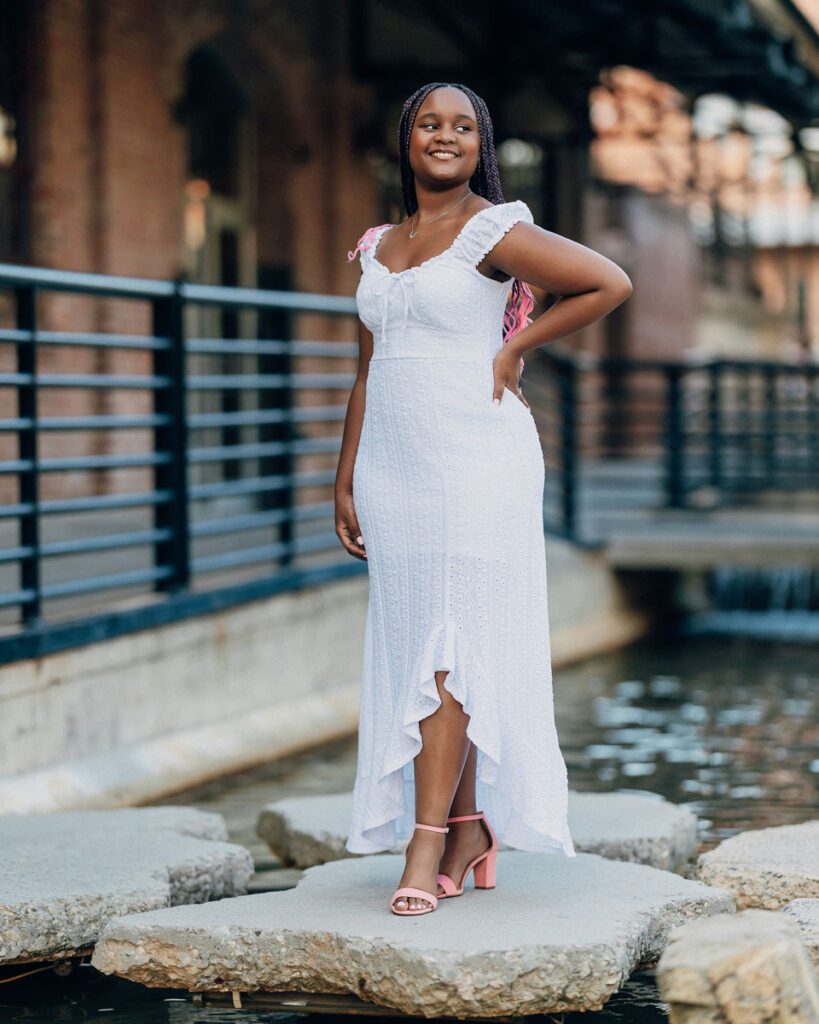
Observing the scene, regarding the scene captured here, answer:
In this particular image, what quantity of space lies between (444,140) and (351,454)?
0.84 m

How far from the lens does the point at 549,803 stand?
436 centimetres

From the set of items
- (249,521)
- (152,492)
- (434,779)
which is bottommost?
(434,779)

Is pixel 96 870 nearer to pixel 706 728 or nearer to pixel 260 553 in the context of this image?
pixel 260 553

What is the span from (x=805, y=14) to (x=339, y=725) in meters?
8.87

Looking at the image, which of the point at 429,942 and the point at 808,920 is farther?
the point at 808,920

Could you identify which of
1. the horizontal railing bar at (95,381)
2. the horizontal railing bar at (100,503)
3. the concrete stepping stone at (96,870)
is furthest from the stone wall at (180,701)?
the horizontal railing bar at (95,381)

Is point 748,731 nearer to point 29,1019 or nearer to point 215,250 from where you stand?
point 29,1019

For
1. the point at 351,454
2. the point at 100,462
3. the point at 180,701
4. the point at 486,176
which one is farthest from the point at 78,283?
the point at 486,176

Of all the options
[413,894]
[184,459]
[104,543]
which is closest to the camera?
[413,894]

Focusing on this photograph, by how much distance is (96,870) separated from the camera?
15.6 ft

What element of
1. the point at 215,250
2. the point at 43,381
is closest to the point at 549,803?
the point at 43,381

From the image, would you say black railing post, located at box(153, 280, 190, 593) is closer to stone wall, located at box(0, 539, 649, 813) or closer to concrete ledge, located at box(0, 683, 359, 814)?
stone wall, located at box(0, 539, 649, 813)

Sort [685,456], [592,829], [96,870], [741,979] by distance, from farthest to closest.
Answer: [685,456] → [592,829] → [96,870] → [741,979]

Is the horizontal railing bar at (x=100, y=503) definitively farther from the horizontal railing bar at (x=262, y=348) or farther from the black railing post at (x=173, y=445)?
the horizontal railing bar at (x=262, y=348)
